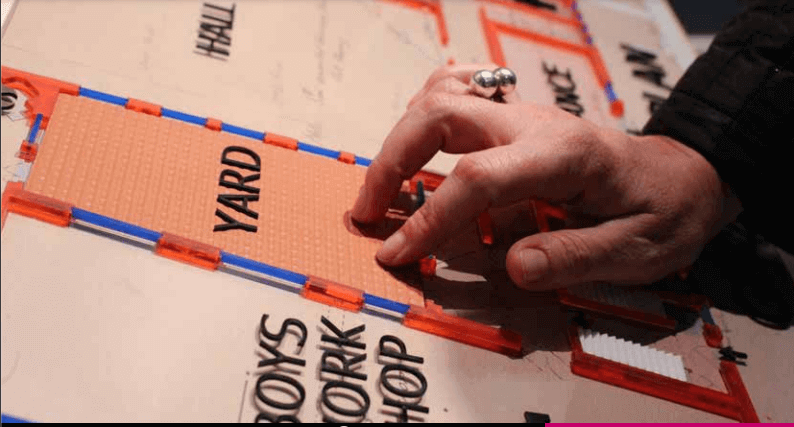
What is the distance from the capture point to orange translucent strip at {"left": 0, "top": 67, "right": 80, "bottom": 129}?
0.88m

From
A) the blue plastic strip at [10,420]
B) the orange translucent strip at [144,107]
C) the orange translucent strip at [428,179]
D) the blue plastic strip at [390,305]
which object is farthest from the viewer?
the orange translucent strip at [428,179]

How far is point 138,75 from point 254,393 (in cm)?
54

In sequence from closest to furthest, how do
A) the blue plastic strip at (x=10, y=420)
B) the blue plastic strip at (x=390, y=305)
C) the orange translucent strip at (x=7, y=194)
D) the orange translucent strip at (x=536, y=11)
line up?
the blue plastic strip at (x=10, y=420)
the orange translucent strip at (x=7, y=194)
the blue plastic strip at (x=390, y=305)
the orange translucent strip at (x=536, y=11)

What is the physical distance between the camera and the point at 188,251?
802mm

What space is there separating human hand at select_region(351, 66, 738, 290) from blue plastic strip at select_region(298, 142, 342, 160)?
12 centimetres

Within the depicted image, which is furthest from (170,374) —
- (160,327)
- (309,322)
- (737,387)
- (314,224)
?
(737,387)

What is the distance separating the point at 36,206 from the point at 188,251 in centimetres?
15

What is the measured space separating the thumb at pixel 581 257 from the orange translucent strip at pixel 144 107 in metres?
0.47

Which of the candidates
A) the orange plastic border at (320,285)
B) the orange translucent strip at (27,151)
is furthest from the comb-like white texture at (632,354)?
the orange translucent strip at (27,151)

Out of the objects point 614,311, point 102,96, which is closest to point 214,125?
point 102,96

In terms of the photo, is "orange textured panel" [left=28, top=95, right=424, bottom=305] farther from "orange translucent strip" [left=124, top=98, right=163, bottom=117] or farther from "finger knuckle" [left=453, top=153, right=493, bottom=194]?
"finger knuckle" [left=453, top=153, right=493, bottom=194]

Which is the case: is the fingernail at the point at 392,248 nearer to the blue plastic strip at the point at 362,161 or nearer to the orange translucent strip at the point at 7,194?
the blue plastic strip at the point at 362,161

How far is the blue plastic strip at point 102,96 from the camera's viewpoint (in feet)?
3.10

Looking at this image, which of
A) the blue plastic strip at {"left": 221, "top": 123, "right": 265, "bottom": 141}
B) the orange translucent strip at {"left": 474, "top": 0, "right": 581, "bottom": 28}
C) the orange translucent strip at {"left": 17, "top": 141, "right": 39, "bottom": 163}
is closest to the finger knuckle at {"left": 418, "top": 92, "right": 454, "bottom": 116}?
the blue plastic strip at {"left": 221, "top": 123, "right": 265, "bottom": 141}
